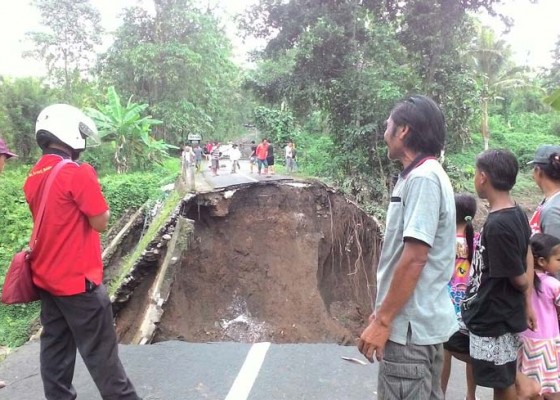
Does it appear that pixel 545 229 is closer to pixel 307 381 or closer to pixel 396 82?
pixel 307 381

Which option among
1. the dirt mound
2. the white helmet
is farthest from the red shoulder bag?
the dirt mound

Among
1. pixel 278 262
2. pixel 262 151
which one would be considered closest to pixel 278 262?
pixel 278 262

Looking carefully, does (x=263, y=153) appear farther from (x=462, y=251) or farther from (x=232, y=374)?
(x=462, y=251)

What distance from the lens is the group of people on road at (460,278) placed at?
2035 millimetres

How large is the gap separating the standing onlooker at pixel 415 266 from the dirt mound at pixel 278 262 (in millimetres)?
8763

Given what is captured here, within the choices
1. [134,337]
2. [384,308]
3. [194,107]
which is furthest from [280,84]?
[194,107]

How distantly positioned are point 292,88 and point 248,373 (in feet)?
36.9

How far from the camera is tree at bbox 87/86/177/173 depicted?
18.4 metres

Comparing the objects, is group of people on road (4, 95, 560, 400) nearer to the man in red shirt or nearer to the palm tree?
the man in red shirt

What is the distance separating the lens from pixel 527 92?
103ft

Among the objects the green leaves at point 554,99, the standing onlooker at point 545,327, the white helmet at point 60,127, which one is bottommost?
the standing onlooker at point 545,327

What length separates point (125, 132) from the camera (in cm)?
1891

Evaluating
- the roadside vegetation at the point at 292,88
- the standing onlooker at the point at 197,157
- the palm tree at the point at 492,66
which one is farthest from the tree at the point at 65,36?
the palm tree at the point at 492,66

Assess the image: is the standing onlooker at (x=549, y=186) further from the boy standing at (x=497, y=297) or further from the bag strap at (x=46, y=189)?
the bag strap at (x=46, y=189)
